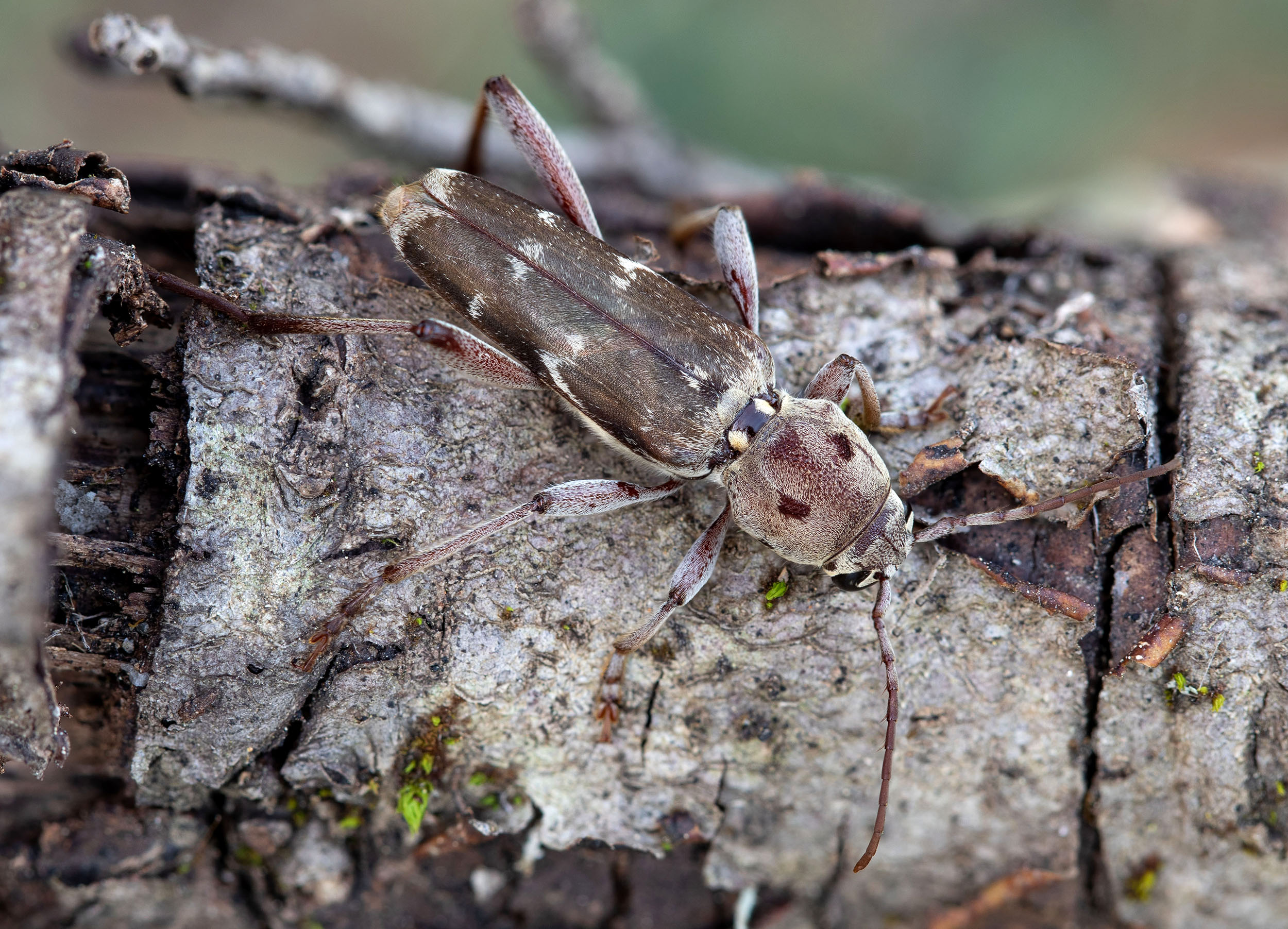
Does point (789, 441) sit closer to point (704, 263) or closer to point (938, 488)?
point (938, 488)

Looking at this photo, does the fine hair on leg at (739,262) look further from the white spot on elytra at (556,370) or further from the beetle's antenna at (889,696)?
the beetle's antenna at (889,696)

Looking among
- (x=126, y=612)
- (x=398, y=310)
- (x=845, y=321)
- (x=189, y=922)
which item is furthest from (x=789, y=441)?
(x=189, y=922)

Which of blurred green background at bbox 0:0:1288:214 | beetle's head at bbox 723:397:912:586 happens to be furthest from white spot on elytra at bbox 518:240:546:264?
blurred green background at bbox 0:0:1288:214

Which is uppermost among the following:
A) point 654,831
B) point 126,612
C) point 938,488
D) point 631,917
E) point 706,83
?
point 706,83

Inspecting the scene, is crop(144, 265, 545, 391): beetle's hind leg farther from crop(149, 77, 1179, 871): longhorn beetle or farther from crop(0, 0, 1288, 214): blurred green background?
crop(0, 0, 1288, 214): blurred green background

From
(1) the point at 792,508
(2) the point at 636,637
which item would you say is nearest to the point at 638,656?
(2) the point at 636,637
